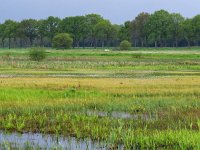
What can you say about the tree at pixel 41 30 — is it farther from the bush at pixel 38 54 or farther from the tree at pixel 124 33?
the bush at pixel 38 54

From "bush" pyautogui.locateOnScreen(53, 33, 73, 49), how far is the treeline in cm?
2355

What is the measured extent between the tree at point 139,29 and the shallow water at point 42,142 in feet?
506

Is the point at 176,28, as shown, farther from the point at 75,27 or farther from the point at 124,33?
the point at 75,27

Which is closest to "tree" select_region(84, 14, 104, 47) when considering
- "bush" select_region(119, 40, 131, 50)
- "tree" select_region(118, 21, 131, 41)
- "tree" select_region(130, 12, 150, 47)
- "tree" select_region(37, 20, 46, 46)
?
"tree" select_region(118, 21, 131, 41)

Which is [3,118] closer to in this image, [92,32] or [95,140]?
[95,140]

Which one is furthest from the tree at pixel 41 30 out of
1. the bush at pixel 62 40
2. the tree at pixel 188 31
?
the tree at pixel 188 31

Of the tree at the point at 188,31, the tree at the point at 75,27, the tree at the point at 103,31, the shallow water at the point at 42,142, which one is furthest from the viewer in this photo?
the tree at the point at 75,27

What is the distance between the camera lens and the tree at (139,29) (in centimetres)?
17438

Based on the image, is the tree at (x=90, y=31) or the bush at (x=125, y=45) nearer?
the bush at (x=125, y=45)

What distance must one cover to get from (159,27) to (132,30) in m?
13.8

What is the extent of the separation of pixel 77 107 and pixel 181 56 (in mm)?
82160

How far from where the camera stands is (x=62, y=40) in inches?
5881

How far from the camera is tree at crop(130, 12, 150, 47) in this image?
174 meters

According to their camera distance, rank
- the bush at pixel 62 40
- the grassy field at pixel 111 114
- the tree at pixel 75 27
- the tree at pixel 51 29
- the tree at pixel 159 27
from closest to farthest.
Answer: the grassy field at pixel 111 114 < the bush at pixel 62 40 < the tree at pixel 159 27 < the tree at pixel 75 27 < the tree at pixel 51 29
